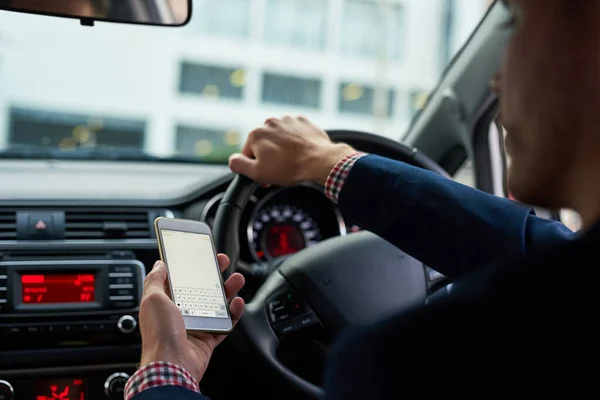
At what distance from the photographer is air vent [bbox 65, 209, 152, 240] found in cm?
242

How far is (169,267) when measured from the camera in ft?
6.13

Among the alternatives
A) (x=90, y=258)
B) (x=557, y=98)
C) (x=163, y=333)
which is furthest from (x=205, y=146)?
(x=557, y=98)

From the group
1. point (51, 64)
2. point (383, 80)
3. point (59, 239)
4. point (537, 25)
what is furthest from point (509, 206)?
point (383, 80)

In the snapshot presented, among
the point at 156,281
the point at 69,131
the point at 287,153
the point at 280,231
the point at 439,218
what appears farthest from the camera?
the point at 69,131

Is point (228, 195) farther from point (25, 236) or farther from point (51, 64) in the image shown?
point (51, 64)

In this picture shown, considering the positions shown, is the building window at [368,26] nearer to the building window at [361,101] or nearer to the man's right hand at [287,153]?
the building window at [361,101]

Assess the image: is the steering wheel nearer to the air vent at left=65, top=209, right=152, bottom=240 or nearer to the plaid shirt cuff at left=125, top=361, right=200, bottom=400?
the air vent at left=65, top=209, right=152, bottom=240

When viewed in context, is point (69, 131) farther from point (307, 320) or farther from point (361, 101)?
point (361, 101)

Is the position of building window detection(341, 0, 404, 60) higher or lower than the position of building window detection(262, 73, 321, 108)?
higher

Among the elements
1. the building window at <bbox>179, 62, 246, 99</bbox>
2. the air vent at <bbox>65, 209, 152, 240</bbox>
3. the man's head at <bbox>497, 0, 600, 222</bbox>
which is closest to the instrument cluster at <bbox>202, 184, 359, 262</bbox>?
the air vent at <bbox>65, 209, 152, 240</bbox>

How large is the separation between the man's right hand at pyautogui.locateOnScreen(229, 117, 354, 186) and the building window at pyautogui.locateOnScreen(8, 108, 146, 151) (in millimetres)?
941

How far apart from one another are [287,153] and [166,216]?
58 centimetres

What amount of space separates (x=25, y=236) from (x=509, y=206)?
1.21m

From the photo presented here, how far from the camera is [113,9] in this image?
2.10m
